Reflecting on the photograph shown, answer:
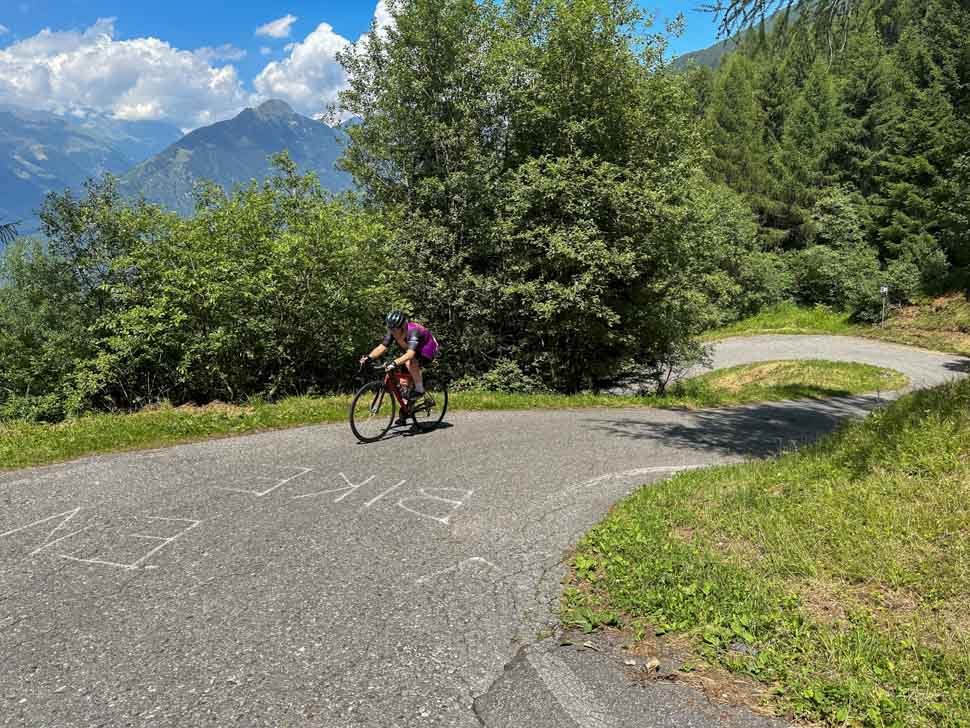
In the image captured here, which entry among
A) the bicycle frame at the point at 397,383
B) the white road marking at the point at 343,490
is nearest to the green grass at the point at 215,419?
the bicycle frame at the point at 397,383

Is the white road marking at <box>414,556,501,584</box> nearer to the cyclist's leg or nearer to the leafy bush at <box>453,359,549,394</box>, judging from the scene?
the cyclist's leg

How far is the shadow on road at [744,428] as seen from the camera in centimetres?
922

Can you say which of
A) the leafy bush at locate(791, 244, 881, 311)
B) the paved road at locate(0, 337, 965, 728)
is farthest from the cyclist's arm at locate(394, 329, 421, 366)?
the leafy bush at locate(791, 244, 881, 311)

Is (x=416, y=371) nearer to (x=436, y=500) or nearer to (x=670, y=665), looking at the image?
(x=436, y=500)

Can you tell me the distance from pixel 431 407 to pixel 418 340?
1375 mm

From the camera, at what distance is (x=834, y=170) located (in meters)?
Answer: 49.1

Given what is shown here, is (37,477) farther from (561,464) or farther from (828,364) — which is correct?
(828,364)

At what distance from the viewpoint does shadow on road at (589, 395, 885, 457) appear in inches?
363

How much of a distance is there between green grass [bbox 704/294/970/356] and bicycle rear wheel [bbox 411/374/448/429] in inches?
1002

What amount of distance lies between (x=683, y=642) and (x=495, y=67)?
52.8 ft

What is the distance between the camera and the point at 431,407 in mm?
9727

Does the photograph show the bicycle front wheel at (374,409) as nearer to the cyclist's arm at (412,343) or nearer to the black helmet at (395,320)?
the cyclist's arm at (412,343)

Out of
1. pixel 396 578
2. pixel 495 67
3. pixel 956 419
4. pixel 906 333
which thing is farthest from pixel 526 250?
pixel 906 333

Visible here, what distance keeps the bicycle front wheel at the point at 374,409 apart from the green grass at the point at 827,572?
447 cm
